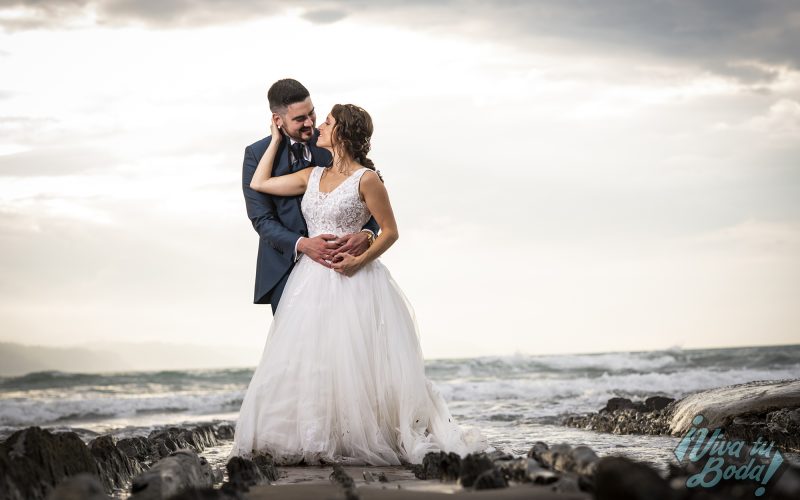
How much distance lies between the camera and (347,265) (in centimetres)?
644

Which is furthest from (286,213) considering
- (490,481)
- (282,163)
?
(490,481)

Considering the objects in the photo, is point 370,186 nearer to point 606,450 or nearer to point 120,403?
point 606,450

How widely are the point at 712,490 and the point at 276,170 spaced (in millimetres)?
4430

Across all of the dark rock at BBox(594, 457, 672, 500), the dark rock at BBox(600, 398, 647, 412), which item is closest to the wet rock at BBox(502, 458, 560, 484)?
the dark rock at BBox(594, 457, 672, 500)

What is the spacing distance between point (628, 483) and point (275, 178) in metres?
4.40

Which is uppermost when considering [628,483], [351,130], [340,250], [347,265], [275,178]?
[351,130]

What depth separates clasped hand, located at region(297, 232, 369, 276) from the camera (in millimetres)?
6449

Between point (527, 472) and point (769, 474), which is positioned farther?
point (769, 474)

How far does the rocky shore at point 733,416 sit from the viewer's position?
25.0ft

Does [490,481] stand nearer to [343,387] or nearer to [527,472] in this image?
[527,472]

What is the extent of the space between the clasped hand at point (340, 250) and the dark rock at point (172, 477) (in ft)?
6.24

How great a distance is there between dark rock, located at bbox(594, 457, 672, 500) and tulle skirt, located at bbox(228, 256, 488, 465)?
9.51ft

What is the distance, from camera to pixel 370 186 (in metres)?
6.38

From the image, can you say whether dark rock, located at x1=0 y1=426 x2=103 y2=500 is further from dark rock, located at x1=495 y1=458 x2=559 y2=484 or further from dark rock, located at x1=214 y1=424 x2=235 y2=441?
dark rock, located at x1=214 y1=424 x2=235 y2=441
